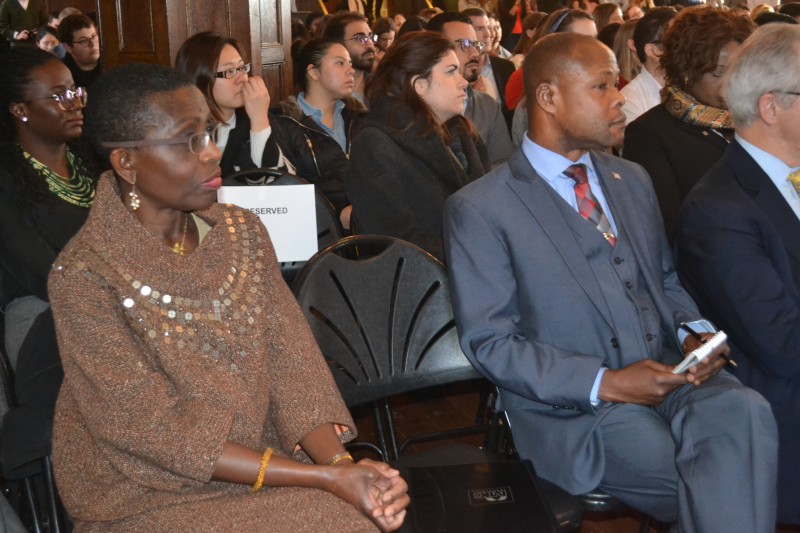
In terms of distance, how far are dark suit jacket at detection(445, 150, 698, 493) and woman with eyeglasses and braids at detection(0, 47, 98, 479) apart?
1364 mm

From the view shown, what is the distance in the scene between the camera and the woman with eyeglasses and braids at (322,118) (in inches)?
173

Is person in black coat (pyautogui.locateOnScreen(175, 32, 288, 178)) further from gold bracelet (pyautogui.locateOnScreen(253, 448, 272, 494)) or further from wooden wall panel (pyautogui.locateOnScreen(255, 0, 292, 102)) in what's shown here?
gold bracelet (pyautogui.locateOnScreen(253, 448, 272, 494))

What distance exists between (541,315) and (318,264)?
24.2 inches

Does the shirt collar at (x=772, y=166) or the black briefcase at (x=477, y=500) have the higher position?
the shirt collar at (x=772, y=166)

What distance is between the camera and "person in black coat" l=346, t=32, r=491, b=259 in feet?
11.3

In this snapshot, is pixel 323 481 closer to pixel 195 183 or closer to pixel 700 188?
pixel 195 183

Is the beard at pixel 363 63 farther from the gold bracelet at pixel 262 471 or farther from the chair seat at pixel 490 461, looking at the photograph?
the gold bracelet at pixel 262 471

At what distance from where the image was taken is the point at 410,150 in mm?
3449

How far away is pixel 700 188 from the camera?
263 centimetres

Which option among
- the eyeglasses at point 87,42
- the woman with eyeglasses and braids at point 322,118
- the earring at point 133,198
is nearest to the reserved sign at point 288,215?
the earring at point 133,198

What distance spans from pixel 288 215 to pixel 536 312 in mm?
1077

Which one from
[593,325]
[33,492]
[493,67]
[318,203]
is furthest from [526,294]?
[493,67]

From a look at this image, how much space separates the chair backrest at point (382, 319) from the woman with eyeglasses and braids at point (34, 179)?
0.95 metres

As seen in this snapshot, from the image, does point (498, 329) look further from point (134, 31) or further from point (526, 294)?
point (134, 31)
